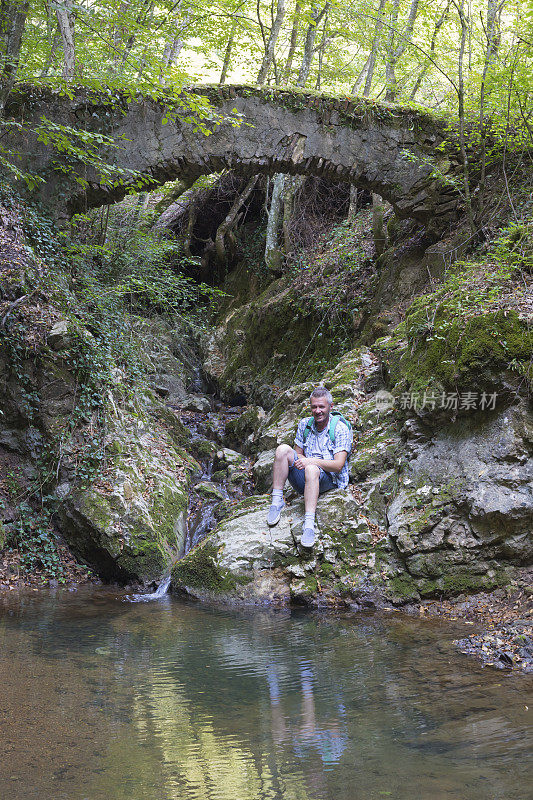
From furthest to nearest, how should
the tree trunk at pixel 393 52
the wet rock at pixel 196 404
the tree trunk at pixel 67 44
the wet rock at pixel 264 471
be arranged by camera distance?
the wet rock at pixel 196 404
the tree trunk at pixel 393 52
the tree trunk at pixel 67 44
the wet rock at pixel 264 471

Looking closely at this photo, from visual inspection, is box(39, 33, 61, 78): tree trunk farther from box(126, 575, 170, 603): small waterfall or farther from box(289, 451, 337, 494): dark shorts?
box(126, 575, 170, 603): small waterfall

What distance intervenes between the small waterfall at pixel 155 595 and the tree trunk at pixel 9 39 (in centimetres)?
621

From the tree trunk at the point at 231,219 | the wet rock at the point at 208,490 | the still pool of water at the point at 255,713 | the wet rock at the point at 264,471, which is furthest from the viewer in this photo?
the tree trunk at the point at 231,219

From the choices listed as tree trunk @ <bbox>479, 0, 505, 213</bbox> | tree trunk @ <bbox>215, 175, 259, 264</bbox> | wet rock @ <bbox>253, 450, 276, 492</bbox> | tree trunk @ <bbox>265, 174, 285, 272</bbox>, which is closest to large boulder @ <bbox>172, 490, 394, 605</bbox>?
wet rock @ <bbox>253, 450, 276, 492</bbox>

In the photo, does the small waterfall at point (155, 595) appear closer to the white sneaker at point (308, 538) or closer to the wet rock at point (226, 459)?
the white sneaker at point (308, 538)

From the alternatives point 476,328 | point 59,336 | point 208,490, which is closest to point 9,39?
point 59,336

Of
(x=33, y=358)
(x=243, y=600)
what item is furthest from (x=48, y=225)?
(x=243, y=600)

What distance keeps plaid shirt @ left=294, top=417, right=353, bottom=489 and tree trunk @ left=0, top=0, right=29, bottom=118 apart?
5.58 m

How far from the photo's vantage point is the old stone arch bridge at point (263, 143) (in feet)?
29.2

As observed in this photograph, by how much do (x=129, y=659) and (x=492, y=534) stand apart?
3.22 metres

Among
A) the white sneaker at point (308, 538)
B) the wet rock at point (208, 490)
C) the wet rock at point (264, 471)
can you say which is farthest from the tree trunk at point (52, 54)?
the white sneaker at point (308, 538)

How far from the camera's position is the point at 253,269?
14367 mm

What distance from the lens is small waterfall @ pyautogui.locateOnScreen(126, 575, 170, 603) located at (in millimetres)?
5703

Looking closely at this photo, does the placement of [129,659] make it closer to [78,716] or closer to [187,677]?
[187,677]
